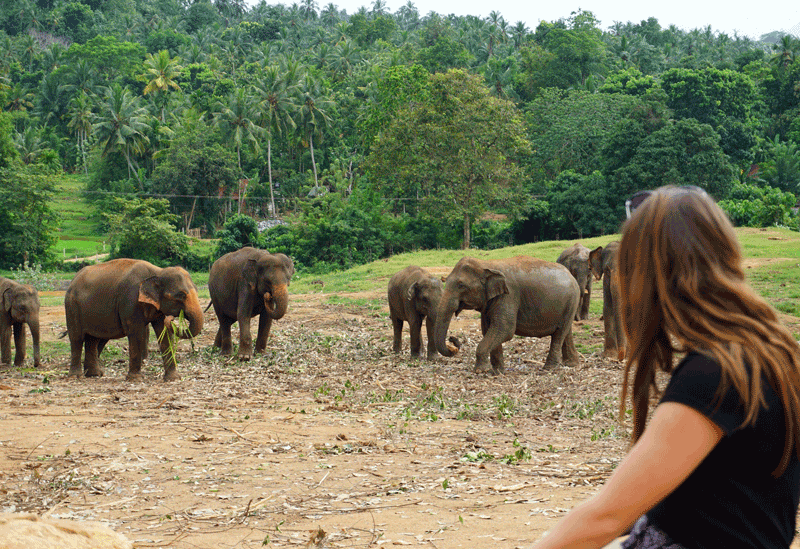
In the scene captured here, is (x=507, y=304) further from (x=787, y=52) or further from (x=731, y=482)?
(x=787, y=52)

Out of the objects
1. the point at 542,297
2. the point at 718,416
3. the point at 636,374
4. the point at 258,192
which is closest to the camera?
the point at 718,416

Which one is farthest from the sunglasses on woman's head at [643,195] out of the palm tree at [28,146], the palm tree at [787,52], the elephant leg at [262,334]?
the palm tree at [28,146]

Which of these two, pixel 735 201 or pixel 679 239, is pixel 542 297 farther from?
pixel 735 201

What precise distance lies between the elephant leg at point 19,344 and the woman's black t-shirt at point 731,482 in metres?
14.3

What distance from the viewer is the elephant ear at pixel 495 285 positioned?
39.7 ft

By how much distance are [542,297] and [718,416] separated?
10.9m

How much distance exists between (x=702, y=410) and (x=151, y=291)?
10.8m

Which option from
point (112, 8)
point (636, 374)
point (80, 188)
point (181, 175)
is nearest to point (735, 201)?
point (181, 175)

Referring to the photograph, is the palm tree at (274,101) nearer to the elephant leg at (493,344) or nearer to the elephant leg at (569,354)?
the elephant leg at (569,354)

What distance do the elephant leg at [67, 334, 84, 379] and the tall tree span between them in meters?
29.4

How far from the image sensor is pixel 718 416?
64.5 inches

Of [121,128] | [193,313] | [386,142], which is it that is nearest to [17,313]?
[193,313]

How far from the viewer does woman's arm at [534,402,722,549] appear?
1.64m

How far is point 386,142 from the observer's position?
43250 millimetres
